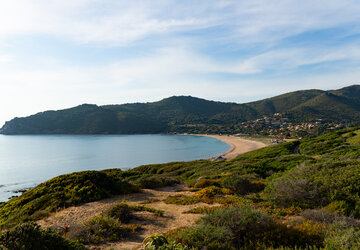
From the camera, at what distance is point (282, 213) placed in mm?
7816

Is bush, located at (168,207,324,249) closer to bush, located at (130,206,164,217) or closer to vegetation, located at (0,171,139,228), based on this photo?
bush, located at (130,206,164,217)

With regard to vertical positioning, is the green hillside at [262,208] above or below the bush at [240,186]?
above

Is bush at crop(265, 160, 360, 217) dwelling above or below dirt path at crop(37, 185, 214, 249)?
above

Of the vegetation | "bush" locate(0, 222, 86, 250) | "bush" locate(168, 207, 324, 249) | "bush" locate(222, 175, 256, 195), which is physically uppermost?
"bush" locate(0, 222, 86, 250)

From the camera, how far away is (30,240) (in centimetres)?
458

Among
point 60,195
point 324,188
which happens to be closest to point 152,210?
point 60,195

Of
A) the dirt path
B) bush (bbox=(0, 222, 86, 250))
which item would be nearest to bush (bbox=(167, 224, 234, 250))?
the dirt path

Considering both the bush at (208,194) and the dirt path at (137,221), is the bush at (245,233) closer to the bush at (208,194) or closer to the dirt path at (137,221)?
the dirt path at (137,221)

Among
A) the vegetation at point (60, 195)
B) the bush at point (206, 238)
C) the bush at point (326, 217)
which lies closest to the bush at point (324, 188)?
the bush at point (326, 217)

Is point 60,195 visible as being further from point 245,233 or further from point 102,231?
point 245,233

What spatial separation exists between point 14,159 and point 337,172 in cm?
8554

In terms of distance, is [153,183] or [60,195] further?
[153,183]

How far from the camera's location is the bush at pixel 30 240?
14.5 ft

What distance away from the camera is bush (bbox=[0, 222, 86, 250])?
4418mm
